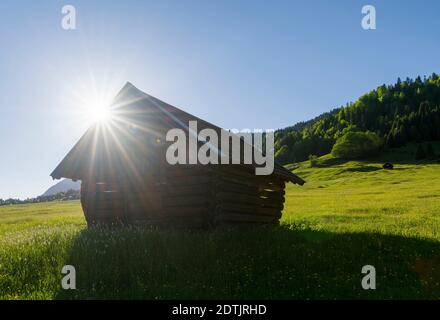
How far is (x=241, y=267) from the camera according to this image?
337 inches

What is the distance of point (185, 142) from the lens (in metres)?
13.6

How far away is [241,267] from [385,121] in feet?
496

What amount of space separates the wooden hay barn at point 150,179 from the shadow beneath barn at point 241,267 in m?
2.04

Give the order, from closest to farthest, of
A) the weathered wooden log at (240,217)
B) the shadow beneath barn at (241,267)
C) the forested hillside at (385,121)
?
the shadow beneath barn at (241,267) → the weathered wooden log at (240,217) → the forested hillside at (385,121)

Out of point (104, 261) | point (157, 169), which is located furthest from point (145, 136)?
point (104, 261)

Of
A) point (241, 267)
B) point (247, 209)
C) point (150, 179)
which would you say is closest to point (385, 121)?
point (247, 209)

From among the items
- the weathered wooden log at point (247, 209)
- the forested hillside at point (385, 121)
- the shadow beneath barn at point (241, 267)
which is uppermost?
the forested hillside at point (385, 121)

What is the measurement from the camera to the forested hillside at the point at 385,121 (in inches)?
4843

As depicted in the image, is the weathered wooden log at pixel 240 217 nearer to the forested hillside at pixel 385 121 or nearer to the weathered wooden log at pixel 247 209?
the weathered wooden log at pixel 247 209

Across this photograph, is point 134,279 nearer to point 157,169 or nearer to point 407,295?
point 407,295

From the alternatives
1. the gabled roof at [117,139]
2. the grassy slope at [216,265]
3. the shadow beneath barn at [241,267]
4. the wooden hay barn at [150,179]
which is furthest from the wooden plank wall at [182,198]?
the shadow beneath barn at [241,267]

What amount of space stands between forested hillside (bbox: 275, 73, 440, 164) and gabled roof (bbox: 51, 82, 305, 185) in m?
119

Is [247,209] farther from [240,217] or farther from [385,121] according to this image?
[385,121]
